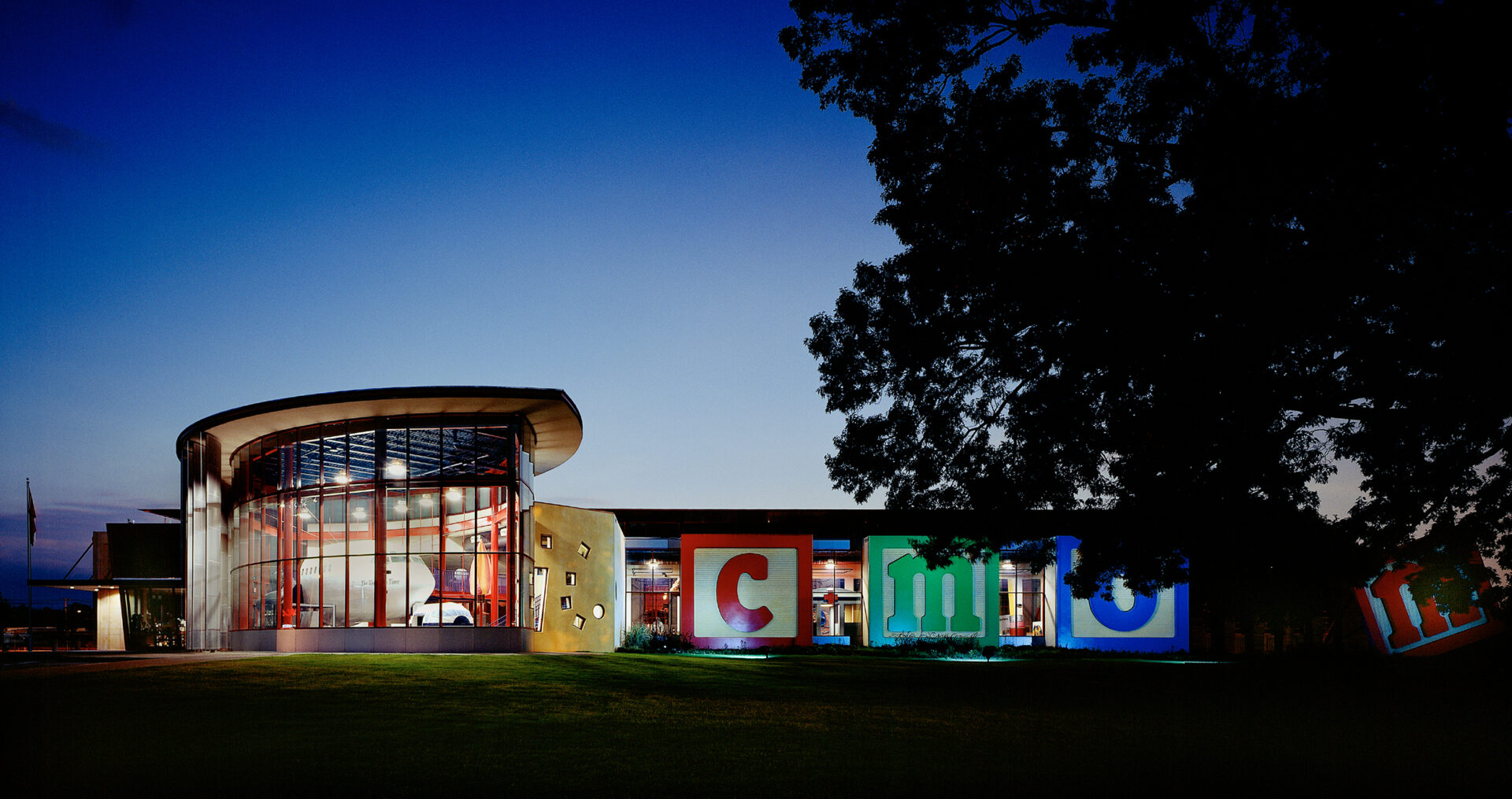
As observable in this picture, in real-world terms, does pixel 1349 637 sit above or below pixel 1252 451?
below

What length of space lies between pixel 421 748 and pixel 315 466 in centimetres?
1994

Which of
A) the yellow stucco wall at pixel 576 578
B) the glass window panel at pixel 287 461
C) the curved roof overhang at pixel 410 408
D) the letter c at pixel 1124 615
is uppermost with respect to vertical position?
the curved roof overhang at pixel 410 408

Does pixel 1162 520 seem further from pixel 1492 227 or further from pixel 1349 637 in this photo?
pixel 1349 637

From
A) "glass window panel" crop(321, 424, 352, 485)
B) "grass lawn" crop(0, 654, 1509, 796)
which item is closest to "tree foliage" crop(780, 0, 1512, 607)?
"grass lawn" crop(0, 654, 1509, 796)

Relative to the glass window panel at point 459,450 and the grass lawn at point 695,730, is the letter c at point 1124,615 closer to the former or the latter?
the grass lawn at point 695,730

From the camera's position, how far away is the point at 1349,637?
40500mm

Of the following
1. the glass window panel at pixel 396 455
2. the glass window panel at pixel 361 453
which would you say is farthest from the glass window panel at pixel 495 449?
the glass window panel at pixel 361 453

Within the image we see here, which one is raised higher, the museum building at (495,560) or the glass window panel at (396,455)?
the glass window panel at (396,455)

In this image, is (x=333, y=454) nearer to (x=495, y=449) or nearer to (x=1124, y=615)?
(x=495, y=449)

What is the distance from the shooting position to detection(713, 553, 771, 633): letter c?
37000 mm

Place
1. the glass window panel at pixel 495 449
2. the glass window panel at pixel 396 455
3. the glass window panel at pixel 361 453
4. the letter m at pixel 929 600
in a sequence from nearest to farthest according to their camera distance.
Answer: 1. the glass window panel at pixel 396 455
2. the glass window panel at pixel 495 449
3. the glass window panel at pixel 361 453
4. the letter m at pixel 929 600

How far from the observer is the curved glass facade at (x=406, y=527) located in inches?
1115

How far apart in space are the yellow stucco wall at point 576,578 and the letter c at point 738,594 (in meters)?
3.80

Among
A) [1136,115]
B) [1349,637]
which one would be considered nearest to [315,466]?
[1136,115]
